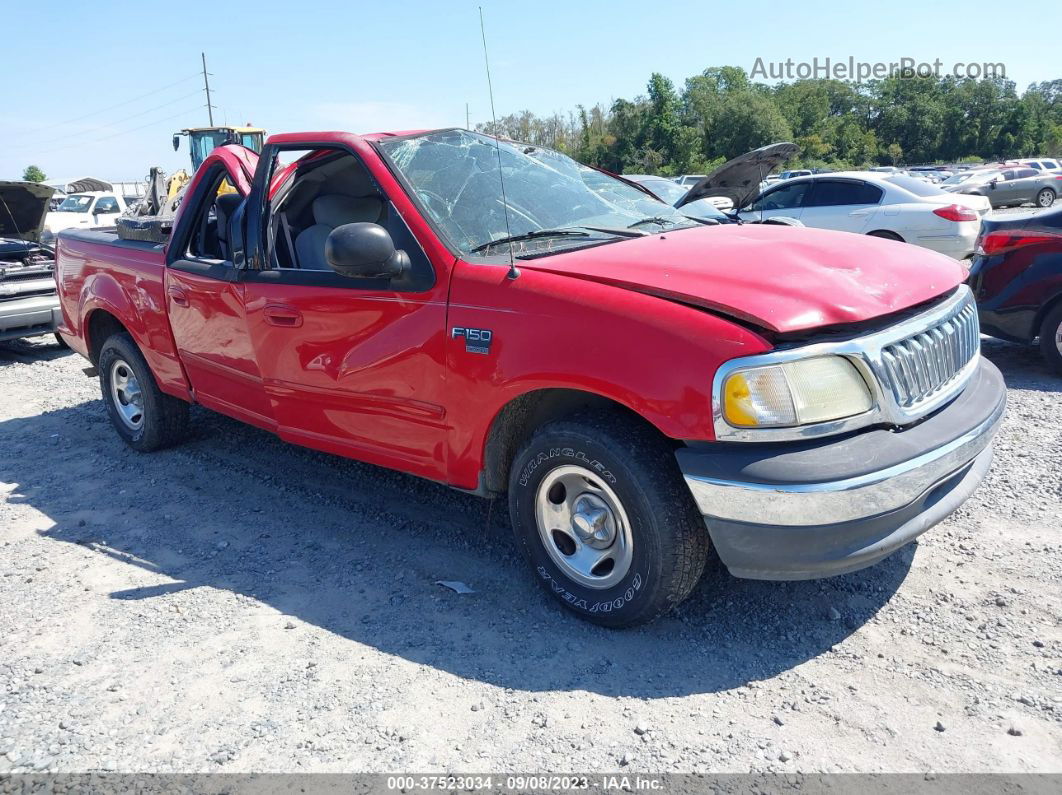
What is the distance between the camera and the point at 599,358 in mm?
2805

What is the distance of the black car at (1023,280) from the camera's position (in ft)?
19.7

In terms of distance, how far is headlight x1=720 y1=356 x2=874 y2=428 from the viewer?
258cm

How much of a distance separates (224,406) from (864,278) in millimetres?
3560

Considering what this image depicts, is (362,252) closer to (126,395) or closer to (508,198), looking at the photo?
(508,198)

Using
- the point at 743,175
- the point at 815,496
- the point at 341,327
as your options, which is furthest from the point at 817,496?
the point at 743,175

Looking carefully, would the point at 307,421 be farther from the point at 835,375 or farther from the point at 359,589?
the point at 835,375

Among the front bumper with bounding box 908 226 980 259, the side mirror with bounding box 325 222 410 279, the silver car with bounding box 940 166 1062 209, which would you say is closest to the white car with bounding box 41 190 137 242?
the front bumper with bounding box 908 226 980 259

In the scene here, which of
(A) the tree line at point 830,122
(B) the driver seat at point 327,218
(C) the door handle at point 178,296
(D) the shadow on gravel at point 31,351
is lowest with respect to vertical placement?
(D) the shadow on gravel at point 31,351

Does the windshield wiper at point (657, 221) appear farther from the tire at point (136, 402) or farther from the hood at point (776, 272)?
the tire at point (136, 402)

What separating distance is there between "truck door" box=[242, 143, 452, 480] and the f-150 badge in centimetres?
9

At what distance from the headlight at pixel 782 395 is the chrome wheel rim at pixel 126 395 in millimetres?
4531

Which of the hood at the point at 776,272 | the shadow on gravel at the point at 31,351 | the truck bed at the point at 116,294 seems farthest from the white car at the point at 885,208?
the shadow on gravel at the point at 31,351

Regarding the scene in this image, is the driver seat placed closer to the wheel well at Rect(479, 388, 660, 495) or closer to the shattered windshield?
the shattered windshield

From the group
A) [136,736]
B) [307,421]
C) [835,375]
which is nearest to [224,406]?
[307,421]
